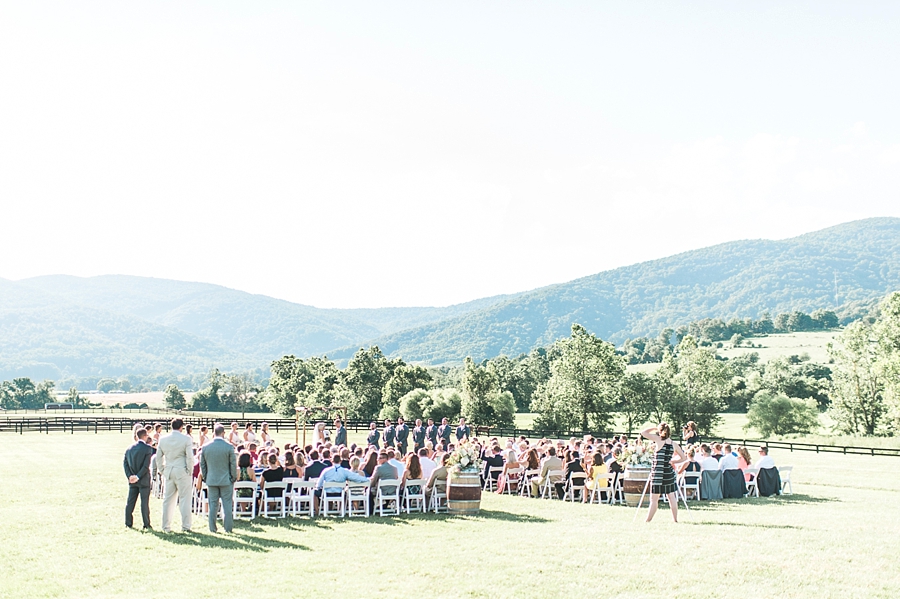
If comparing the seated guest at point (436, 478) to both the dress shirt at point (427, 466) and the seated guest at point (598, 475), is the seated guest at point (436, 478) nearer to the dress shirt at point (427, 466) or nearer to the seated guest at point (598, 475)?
the dress shirt at point (427, 466)

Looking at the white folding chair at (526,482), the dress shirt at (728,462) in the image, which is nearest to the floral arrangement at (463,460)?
the white folding chair at (526,482)

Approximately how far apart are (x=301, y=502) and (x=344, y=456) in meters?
1.80

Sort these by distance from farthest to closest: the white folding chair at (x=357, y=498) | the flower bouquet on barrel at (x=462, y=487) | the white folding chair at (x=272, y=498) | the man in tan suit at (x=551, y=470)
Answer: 1. the man in tan suit at (x=551, y=470)
2. the flower bouquet on barrel at (x=462, y=487)
3. the white folding chair at (x=357, y=498)
4. the white folding chair at (x=272, y=498)

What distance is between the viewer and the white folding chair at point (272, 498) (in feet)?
49.5

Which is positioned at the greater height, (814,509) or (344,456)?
(344,456)

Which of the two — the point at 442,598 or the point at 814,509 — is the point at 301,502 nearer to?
the point at 442,598

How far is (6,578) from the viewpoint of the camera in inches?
393

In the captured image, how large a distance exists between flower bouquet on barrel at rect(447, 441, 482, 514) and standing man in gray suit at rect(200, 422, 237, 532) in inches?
175

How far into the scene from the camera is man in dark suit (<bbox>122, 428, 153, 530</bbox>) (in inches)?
540

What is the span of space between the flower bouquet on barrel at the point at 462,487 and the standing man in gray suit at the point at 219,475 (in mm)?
4453

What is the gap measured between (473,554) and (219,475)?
4.55m

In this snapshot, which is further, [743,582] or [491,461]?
[491,461]

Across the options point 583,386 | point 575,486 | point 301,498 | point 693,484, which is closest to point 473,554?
point 301,498

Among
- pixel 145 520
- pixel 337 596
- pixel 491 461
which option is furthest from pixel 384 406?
pixel 337 596
